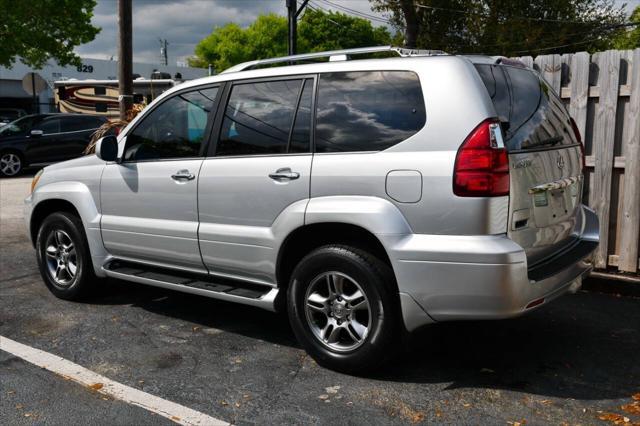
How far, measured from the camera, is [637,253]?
6020 mm

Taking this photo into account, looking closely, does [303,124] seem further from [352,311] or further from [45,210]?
[45,210]

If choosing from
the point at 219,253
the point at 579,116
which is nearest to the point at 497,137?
the point at 219,253

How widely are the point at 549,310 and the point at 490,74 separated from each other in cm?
239

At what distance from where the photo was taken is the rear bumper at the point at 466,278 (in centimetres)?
347

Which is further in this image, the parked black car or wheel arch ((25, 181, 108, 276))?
the parked black car

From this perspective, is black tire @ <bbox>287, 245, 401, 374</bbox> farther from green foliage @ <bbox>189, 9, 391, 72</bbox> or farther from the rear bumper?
green foliage @ <bbox>189, 9, 391, 72</bbox>

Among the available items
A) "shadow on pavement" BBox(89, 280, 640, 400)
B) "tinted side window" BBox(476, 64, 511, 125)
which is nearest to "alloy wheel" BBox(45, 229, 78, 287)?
"shadow on pavement" BBox(89, 280, 640, 400)

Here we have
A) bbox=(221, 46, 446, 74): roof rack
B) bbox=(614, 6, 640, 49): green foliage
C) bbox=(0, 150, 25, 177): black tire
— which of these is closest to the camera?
bbox=(221, 46, 446, 74): roof rack

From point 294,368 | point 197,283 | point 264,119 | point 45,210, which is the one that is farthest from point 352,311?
point 45,210

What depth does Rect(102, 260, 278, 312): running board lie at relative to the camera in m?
4.40

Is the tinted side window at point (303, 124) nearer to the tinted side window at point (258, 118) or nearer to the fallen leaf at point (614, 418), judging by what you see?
the tinted side window at point (258, 118)

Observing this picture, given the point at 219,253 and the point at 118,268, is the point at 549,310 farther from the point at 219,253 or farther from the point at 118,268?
the point at 118,268

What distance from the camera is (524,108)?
4.00m

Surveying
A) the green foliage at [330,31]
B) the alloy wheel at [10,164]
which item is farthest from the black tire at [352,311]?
the green foliage at [330,31]
